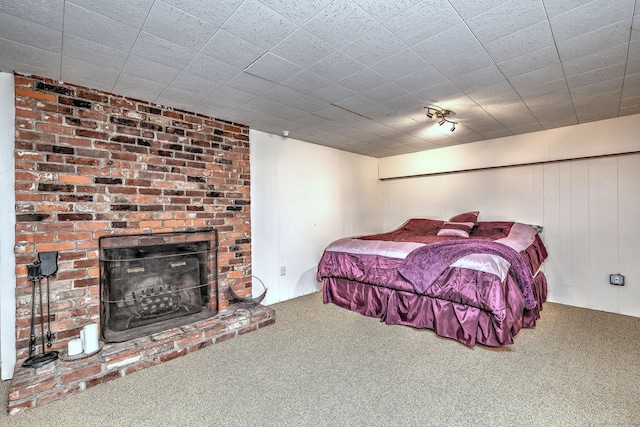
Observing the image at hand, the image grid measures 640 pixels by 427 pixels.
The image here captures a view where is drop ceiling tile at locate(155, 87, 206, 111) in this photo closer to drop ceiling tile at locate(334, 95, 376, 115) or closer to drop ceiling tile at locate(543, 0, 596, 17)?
drop ceiling tile at locate(334, 95, 376, 115)

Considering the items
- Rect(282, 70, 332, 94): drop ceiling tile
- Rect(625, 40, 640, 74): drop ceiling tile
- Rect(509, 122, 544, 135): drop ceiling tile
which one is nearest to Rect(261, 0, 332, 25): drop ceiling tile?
Rect(282, 70, 332, 94): drop ceiling tile

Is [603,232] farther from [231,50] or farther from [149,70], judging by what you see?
[149,70]

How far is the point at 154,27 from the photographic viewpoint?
1618 mm

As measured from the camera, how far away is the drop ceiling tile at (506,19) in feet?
4.90

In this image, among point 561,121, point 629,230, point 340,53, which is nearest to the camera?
point 340,53

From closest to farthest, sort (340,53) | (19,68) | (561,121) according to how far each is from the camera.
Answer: (340,53) < (19,68) < (561,121)

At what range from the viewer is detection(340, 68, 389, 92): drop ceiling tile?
2188mm

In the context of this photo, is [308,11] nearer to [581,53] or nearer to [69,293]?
[581,53]

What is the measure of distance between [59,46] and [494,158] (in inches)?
181

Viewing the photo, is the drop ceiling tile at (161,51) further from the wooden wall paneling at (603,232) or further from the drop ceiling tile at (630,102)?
the wooden wall paneling at (603,232)

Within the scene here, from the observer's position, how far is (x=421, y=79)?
2293mm

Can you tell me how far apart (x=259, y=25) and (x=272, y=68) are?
0.48 m

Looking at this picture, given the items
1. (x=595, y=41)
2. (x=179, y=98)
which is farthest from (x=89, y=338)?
(x=595, y=41)

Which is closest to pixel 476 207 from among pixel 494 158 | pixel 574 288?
pixel 494 158
